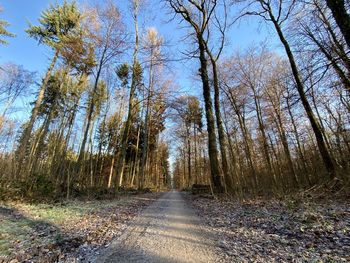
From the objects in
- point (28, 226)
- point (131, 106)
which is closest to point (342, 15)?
point (28, 226)

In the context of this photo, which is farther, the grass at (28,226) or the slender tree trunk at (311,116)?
the slender tree trunk at (311,116)

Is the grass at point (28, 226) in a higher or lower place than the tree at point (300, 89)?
lower

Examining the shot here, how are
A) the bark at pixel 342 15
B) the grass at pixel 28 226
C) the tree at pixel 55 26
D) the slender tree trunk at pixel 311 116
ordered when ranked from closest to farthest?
the grass at pixel 28 226 → the bark at pixel 342 15 → the slender tree trunk at pixel 311 116 → the tree at pixel 55 26

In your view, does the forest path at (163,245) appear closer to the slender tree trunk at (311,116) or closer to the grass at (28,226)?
the grass at (28,226)

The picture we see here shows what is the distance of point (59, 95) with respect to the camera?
16.1m

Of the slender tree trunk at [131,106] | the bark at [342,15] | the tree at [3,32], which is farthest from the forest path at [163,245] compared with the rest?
the tree at [3,32]

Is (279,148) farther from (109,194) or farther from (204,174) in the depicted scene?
(109,194)

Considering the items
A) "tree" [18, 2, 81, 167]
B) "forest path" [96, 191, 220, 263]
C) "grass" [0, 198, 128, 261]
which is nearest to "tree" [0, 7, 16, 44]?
"tree" [18, 2, 81, 167]

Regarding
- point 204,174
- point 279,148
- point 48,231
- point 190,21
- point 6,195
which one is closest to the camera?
point 48,231

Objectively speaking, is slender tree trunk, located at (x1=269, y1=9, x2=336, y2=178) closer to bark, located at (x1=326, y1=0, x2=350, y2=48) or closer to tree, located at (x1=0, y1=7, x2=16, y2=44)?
bark, located at (x1=326, y1=0, x2=350, y2=48)

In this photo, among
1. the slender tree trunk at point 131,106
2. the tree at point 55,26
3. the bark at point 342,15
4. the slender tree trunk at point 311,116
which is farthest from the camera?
the tree at point 55,26

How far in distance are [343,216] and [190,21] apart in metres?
11.6

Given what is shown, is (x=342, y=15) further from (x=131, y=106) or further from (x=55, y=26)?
(x=55, y=26)

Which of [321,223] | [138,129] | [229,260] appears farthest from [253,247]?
[138,129]
